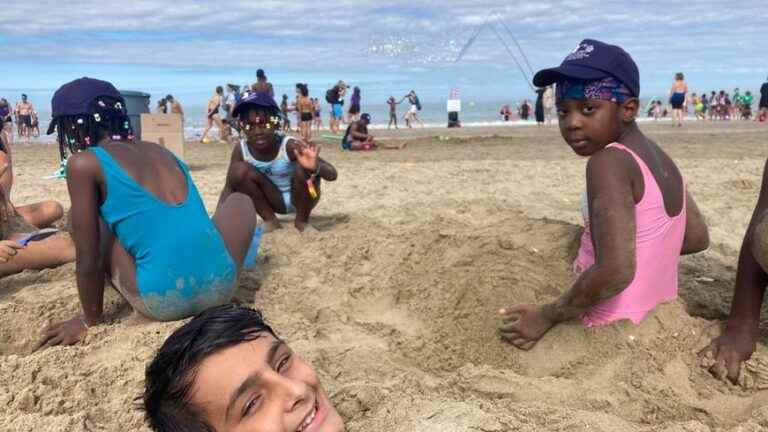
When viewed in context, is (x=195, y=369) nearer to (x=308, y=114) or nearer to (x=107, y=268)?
(x=107, y=268)

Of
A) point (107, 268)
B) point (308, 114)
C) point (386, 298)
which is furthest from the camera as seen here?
point (308, 114)

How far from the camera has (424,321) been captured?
2.88 meters

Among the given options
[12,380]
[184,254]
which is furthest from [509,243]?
[12,380]

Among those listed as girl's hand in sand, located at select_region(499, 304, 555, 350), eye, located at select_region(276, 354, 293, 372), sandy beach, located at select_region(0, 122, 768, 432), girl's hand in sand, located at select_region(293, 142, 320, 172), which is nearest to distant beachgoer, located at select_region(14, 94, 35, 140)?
sandy beach, located at select_region(0, 122, 768, 432)

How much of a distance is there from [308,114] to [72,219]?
1303 cm

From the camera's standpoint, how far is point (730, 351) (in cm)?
221

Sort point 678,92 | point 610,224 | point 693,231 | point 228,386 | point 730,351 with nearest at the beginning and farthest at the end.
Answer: point 228,386 → point 610,224 → point 730,351 → point 693,231 → point 678,92

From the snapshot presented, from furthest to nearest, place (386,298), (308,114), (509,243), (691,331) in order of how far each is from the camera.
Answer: (308,114) → (509,243) → (386,298) → (691,331)

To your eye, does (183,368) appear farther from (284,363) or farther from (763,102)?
(763,102)

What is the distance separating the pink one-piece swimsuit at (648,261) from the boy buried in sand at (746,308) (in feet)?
0.76

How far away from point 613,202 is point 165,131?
7.86 meters

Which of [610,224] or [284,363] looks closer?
[284,363]

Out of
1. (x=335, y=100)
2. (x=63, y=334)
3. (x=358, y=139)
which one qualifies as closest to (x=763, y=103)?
(x=335, y=100)

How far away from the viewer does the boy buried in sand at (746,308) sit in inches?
85.4
